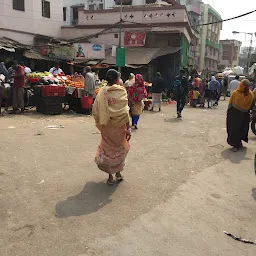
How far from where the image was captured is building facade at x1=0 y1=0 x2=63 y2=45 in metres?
17.1

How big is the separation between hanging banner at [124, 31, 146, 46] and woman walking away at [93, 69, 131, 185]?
52.3ft

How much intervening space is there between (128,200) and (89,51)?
17.4 metres

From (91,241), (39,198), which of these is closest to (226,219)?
(91,241)

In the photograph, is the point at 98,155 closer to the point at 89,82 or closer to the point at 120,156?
the point at 120,156

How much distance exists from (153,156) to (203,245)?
3.05 metres

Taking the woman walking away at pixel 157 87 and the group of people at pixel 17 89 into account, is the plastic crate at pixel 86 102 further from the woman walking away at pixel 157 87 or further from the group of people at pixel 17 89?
the woman walking away at pixel 157 87

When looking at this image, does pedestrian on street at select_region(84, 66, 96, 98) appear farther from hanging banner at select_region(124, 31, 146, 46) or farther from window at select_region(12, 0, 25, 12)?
window at select_region(12, 0, 25, 12)

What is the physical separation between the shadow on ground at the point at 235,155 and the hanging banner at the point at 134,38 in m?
14.1

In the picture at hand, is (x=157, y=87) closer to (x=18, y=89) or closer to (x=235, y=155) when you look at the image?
(x=18, y=89)

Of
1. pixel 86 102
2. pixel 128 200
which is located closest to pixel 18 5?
pixel 86 102

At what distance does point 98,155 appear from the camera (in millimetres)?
4242

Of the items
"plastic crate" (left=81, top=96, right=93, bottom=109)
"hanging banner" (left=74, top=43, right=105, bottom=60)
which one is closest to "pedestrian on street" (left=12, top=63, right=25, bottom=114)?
"plastic crate" (left=81, top=96, right=93, bottom=109)

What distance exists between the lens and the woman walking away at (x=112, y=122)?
13.2 ft

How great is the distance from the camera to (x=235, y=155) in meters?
6.23
